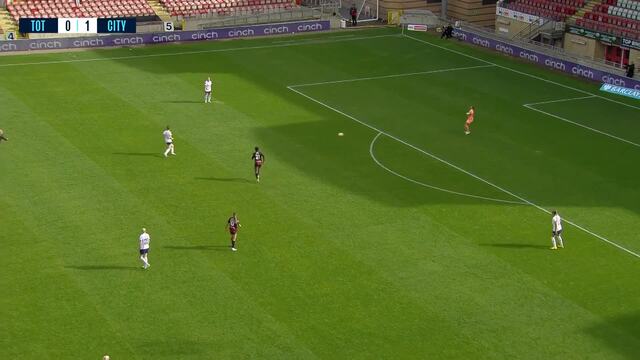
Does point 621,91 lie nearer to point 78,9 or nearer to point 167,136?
point 167,136

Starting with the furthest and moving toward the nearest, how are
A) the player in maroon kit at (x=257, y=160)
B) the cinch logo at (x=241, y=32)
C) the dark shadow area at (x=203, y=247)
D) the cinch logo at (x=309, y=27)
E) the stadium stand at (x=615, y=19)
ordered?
the cinch logo at (x=309, y=27) < the cinch logo at (x=241, y=32) < the stadium stand at (x=615, y=19) < the player in maroon kit at (x=257, y=160) < the dark shadow area at (x=203, y=247)

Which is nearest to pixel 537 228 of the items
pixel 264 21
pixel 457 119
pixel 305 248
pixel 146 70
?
pixel 305 248

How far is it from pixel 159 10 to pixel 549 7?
33569 mm

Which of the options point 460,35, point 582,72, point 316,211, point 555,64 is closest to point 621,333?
point 316,211

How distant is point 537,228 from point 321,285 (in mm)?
12067

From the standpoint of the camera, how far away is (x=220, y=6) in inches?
3804

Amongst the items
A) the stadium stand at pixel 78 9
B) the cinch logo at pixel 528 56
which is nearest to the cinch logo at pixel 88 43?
the stadium stand at pixel 78 9

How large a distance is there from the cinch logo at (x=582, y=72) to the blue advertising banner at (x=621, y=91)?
218cm

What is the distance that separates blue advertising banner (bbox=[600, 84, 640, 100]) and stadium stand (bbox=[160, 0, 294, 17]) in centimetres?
3374

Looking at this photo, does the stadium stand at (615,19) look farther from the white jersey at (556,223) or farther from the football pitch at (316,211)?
the white jersey at (556,223)

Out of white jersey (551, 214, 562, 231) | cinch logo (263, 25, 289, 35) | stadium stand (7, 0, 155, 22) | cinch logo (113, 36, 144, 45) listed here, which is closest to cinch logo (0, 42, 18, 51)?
stadium stand (7, 0, 155, 22)

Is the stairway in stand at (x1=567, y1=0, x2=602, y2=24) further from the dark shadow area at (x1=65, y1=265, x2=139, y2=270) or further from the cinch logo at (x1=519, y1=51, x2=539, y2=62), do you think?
the dark shadow area at (x1=65, y1=265, x2=139, y2=270)

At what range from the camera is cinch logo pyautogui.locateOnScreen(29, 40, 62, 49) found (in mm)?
83000

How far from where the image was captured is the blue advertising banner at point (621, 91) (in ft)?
241
